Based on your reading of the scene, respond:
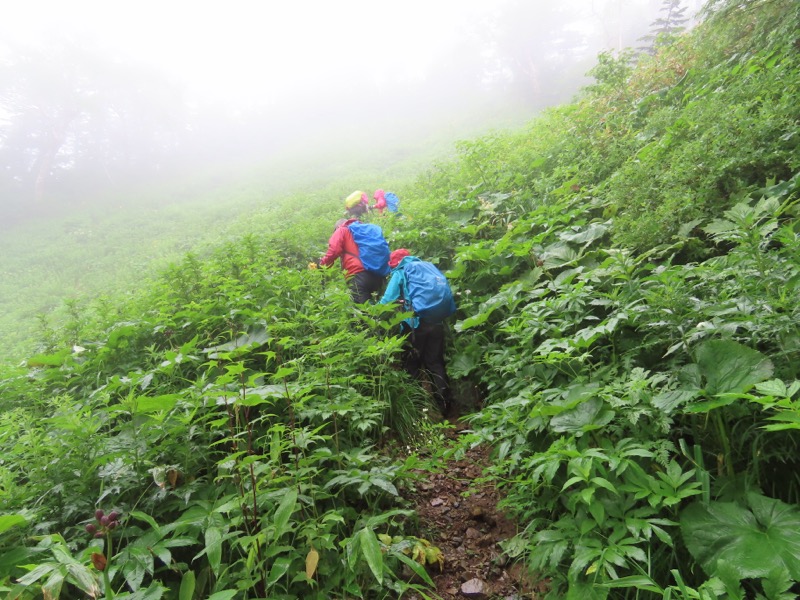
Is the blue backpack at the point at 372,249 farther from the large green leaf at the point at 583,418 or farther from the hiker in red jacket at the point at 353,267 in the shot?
the large green leaf at the point at 583,418

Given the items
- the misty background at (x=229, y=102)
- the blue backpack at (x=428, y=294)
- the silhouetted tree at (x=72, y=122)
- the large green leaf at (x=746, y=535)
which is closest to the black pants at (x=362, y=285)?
the blue backpack at (x=428, y=294)

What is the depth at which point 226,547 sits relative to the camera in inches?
88.6

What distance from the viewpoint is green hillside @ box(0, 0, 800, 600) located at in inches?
74.0

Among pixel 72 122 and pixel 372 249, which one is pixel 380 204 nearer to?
pixel 372 249

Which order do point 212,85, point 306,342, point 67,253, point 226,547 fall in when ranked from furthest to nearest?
point 212,85
point 67,253
point 306,342
point 226,547

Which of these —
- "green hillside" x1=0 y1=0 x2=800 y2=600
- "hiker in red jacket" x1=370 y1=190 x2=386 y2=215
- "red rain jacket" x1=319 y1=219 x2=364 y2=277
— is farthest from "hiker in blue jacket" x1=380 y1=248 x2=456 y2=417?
"hiker in red jacket" x1=370 y1=190 x2=386 y2=215

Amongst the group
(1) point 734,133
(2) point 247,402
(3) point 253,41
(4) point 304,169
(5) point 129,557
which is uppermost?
(3) point 253,41

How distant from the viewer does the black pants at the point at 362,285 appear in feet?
19.2

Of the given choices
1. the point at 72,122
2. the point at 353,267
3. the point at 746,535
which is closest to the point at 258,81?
the point at 72,122

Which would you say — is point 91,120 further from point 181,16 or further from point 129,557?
point 129,557

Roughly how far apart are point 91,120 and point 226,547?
4361 cm

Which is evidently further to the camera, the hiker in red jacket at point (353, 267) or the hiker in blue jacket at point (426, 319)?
the hiker in red jacket at point (353, 267)

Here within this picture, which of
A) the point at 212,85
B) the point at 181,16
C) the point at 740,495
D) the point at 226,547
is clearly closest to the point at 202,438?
the point at 226,547

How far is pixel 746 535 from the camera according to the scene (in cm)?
170
